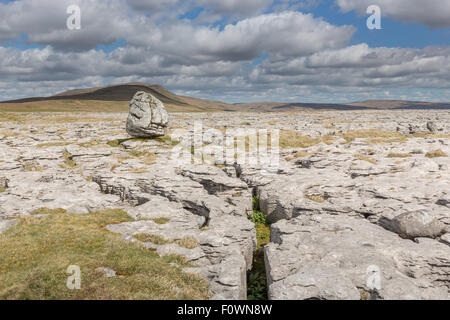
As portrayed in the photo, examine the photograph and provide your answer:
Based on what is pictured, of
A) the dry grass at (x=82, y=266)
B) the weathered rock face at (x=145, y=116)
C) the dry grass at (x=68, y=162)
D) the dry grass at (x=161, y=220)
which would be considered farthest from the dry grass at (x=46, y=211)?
the weathered rock face at (x=145, y=116)

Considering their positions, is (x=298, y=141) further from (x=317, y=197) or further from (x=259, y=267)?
(x=259, y=267)

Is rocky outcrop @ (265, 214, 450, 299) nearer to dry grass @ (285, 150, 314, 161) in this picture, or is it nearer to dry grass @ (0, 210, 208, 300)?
dry grass @ (0, 210, 208, 300)

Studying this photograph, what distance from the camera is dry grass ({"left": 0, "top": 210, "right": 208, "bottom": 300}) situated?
12.2m

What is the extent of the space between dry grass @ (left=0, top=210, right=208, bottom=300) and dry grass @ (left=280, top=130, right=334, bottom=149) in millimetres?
45071

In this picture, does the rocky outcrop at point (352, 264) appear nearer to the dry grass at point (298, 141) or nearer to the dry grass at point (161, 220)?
the dry grass at point (161, 220)

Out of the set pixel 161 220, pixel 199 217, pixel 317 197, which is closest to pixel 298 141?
pixel 317 197

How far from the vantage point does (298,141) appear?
64562 mm

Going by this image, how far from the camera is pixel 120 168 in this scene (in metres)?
38.1

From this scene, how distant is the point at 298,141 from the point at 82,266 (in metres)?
56.8

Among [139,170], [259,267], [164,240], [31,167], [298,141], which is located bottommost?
[259,267]

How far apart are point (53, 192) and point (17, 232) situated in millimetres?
9620
